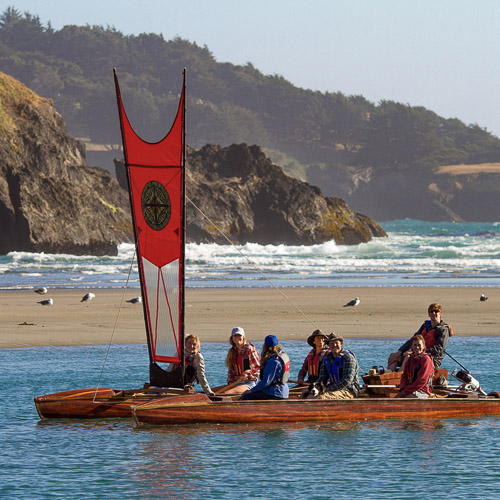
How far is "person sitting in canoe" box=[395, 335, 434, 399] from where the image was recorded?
14273 millimetres

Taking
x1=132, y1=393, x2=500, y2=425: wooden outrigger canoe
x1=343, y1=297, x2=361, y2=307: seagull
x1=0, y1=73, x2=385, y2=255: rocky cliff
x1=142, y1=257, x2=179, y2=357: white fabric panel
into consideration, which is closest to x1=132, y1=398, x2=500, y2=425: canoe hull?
x1=132, y1=393, x2=500, y2=425: wooden outrigger canoe

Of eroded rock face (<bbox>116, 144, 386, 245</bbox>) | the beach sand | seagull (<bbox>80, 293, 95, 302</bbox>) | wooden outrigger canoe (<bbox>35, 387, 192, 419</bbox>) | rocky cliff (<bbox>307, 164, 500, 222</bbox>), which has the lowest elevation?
wooden outrigger canoe (<bbox>35, 387, 192, 419</bbox>)

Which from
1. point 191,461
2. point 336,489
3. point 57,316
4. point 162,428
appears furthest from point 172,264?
point 57,316

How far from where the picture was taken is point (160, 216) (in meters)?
14.4

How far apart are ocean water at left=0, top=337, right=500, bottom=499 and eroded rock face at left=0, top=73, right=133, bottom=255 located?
4564 centimetres

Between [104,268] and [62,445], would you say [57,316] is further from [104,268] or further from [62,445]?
[104,268]

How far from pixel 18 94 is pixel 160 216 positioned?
59738 millimetres

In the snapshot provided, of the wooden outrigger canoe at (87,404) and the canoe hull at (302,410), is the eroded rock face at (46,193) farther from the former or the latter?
the canoe hull at (302,410)

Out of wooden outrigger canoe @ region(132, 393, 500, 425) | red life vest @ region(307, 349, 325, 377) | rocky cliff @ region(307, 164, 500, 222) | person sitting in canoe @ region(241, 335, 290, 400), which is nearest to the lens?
person sitting in canoe @ region(241, 335, 290, 400)

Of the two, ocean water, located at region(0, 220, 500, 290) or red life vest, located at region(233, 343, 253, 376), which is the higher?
ocean water, located at region(0, 220, 500, 290)

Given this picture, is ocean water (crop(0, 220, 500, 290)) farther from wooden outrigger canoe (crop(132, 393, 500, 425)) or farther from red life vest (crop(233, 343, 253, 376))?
wooden outrigger canoe (crop(132, 393, 500, 425))

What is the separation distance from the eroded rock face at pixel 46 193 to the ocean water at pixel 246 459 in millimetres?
45641

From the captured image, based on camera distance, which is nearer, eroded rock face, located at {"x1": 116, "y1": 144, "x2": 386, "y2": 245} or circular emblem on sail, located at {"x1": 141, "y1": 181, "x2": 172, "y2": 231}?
circular emblem on sail, located at {"x1": 141, "y1": 181, "x2": 172, "y2": 231}

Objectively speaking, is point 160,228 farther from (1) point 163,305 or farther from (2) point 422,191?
(2) point 422,191
